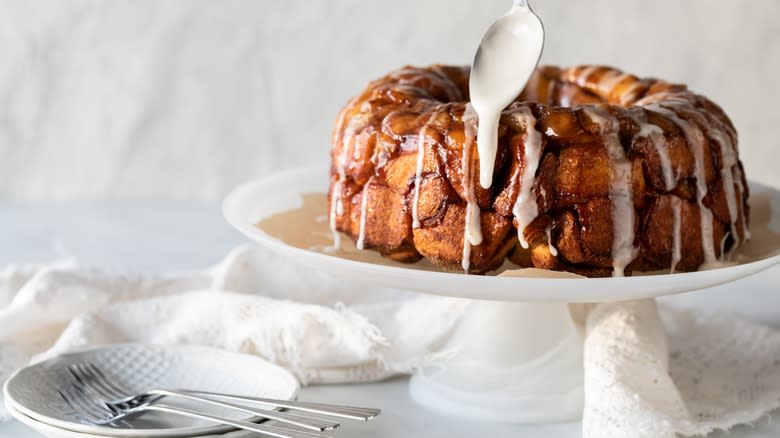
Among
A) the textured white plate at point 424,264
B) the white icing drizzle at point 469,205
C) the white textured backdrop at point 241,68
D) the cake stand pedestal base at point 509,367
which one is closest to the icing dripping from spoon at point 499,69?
the white icing drizzle at point 469,205

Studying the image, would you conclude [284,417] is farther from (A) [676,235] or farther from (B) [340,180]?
(A) [676,235]

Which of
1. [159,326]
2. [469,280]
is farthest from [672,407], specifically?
[159,326]

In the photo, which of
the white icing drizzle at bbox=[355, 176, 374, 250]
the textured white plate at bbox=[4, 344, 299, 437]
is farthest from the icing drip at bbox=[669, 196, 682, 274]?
the textured white plate at bbox=[4, 344, 299, 437]

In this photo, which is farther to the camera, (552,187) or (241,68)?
(241,68)

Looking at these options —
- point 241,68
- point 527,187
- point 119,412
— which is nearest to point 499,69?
point 527,187

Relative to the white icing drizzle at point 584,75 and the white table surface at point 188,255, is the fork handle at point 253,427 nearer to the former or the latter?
the white table surface at point 188,255

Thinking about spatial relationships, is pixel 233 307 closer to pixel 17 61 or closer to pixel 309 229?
pixel 309 229
